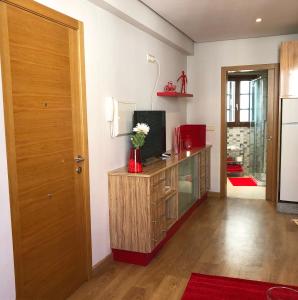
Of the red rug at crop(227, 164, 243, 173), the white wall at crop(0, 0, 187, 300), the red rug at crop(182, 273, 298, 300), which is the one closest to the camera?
the red rug at crop(182, 273, 298, 300)

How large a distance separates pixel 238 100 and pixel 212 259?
5.21 m

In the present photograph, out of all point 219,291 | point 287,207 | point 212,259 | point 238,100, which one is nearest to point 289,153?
point 287,207

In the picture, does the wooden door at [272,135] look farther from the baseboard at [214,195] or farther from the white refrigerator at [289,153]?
the baseboard at [214,195]

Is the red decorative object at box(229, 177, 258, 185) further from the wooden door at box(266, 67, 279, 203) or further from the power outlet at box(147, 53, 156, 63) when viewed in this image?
the power outlet at box(147, 53, 156, 63)

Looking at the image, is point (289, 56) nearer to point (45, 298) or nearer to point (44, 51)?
point (44, 51)

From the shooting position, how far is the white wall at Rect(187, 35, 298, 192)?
5.52m

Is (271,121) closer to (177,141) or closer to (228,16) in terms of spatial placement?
(177,141)

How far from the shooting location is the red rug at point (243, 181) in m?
6.85

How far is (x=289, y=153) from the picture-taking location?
4.83m

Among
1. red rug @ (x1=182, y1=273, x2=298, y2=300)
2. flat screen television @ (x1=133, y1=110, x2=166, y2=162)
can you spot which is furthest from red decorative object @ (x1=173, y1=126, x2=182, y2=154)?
red rug @ (x1=182, y1=273, x2=298, y2=300)

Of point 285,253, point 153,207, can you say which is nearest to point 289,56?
point 285,253

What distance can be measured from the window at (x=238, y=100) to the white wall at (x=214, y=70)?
86.2 inches

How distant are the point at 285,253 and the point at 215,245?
27.8 inches

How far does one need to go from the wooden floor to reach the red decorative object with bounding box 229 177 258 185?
1.97 meters
